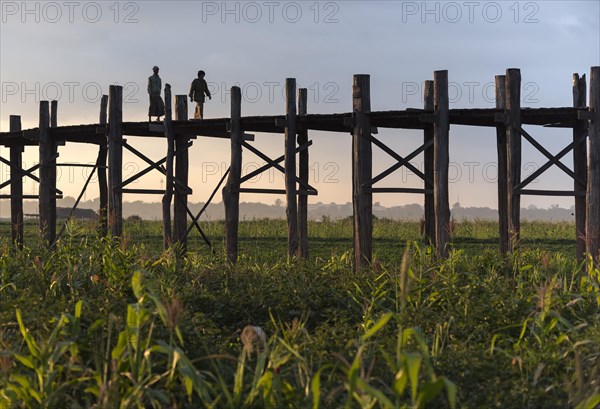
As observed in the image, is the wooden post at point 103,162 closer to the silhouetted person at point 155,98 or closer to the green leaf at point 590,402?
the silhouetted person at point 155,98

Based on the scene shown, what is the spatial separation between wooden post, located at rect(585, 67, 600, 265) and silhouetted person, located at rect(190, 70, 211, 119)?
7543mm

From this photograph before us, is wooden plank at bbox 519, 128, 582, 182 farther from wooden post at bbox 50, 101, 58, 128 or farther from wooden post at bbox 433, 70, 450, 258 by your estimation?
wooden post at bbox 50, 101, 58, 128

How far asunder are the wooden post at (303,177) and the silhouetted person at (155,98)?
301 centimetres

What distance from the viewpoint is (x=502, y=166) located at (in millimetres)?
14031

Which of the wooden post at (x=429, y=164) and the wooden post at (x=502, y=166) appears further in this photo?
the wooden post at (x=429, y=164)

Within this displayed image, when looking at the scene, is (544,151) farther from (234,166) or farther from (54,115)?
(54,115)

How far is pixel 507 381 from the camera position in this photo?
515cm

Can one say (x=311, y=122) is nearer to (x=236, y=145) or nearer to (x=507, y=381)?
(x=236, y=145)

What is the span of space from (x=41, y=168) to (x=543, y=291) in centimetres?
1426

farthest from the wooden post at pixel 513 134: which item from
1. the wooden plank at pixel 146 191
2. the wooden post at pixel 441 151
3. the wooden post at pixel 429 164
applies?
the wooden plank at pixel 146 191

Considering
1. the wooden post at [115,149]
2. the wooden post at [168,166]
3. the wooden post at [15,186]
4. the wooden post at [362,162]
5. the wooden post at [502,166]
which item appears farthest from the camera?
the wooden post at [15,186]

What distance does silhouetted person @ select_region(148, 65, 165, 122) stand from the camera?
16.6 metres

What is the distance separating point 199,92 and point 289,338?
11.0 m

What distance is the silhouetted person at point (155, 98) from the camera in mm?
16641
